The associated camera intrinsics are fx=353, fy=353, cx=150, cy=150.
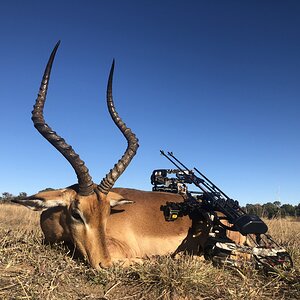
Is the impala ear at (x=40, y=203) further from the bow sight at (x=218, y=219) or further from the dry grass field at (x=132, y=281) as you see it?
the bow sight at (x=218, y=219)

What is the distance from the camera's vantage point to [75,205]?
452cm

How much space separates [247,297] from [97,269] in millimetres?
1613

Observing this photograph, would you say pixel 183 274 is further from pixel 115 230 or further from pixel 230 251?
pixel 115 230

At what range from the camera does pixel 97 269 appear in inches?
153

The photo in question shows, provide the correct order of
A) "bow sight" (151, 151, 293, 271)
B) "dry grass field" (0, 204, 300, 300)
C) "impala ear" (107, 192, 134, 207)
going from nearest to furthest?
1. "dry grass field" (0, 204, 300, 300)
2. "bow sight" (151, 151, 293, 271)
3. "impala ear" (107, 192, 134, 207)

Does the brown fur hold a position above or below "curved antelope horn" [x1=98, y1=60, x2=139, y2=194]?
below

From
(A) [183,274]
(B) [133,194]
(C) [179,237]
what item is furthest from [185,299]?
(B) [133,194]

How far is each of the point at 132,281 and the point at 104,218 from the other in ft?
3.92

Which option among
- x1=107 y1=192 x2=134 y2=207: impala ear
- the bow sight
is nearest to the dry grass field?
the bow sight

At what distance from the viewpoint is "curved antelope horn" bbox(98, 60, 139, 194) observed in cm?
482

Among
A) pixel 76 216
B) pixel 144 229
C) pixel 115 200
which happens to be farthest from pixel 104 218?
pixel 144 229

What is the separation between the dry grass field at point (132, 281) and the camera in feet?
10.2

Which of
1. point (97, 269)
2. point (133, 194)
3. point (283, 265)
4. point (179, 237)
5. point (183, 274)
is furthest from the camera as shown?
point (133, 194)

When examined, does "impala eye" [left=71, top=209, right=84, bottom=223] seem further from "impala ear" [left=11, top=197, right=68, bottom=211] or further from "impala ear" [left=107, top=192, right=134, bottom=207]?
"impala ear" [left=107, top=192, right=134, bottom=207]
